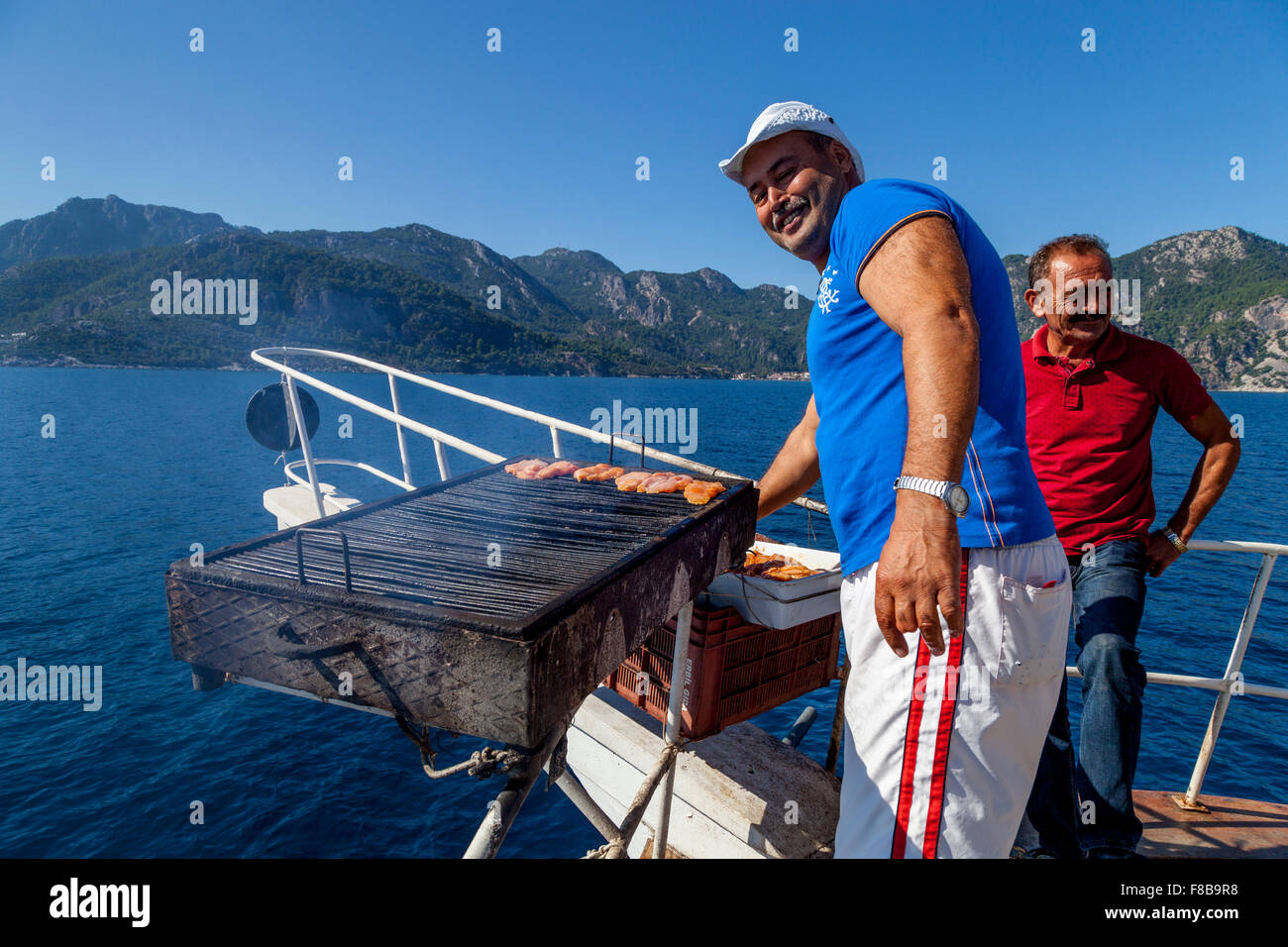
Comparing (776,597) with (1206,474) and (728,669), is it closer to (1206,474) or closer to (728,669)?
(728,669)

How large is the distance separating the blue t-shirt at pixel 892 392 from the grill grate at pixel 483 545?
1.05 metres

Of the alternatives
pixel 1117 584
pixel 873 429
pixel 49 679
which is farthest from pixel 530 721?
pixel 49 679

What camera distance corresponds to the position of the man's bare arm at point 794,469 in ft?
11.2

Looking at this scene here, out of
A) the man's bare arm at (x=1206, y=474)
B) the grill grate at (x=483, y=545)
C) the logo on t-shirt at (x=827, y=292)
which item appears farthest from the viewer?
the man's bare arm at (x=1206, y=474)

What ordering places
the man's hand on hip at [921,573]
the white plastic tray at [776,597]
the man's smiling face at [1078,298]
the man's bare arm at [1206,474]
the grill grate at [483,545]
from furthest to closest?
the white plastic tray at [776,597]
the man's bare arm at [1206,474]
the man's smiling face at [1078,298]
the grill grate at [483,545]
the man's hand on hip at [921,573]

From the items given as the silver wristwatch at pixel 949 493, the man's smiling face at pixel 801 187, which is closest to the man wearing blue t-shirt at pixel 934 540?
the silver wristwatch at pixel 949 493

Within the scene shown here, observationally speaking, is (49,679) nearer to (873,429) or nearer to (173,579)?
(173,579)

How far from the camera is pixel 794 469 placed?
354 centimetres

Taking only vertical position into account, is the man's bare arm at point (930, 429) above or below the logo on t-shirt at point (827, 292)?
below

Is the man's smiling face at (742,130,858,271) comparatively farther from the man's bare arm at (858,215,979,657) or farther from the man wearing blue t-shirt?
the man's bare arm at (858,215,979,657)

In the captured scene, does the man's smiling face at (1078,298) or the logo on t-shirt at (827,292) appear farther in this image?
the man's smiling face at (1078,298)

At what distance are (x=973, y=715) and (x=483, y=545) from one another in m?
2.21

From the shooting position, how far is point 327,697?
2174 mm

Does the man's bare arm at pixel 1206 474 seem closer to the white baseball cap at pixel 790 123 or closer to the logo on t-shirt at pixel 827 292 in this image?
the logo on t-shirt at pixel 827 292
